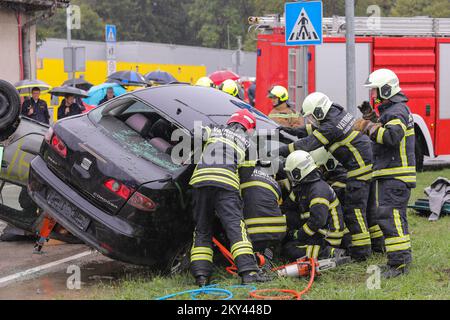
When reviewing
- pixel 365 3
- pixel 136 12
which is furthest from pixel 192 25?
pixel 365 3

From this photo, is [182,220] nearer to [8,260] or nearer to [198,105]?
[198,105]

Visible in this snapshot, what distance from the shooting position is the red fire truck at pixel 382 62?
13.1 metres

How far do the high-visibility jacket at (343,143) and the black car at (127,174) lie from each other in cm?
48

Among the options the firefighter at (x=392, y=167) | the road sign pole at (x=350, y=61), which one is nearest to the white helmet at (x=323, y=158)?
the firefighter at (x=392, y=167)

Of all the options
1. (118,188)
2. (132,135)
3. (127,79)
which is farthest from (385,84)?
(127,79)

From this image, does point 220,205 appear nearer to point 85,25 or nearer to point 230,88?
point 230,88

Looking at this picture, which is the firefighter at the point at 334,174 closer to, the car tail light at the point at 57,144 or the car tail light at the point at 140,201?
the car tail light at the point at 140,201

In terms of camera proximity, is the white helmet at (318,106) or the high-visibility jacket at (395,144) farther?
the white helmet at (318,106)

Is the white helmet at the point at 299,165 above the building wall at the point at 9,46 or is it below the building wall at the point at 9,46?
below

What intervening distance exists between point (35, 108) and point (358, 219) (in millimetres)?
7583

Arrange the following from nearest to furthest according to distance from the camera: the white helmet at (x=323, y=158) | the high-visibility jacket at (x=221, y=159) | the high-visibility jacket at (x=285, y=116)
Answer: the high-visibility jacket at (x=221, y=159) → the white helmet at (x=323, y=158) → the high-visibility jacket at (x=285, y=116)

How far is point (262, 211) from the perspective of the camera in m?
6.36

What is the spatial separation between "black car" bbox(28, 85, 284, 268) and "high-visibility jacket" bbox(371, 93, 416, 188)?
105cm

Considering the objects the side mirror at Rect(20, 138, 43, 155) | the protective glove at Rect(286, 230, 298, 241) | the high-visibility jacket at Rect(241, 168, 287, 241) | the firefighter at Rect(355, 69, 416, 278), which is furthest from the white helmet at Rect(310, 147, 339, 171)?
the side mirror at Rect(20, 138, 43, 155)
